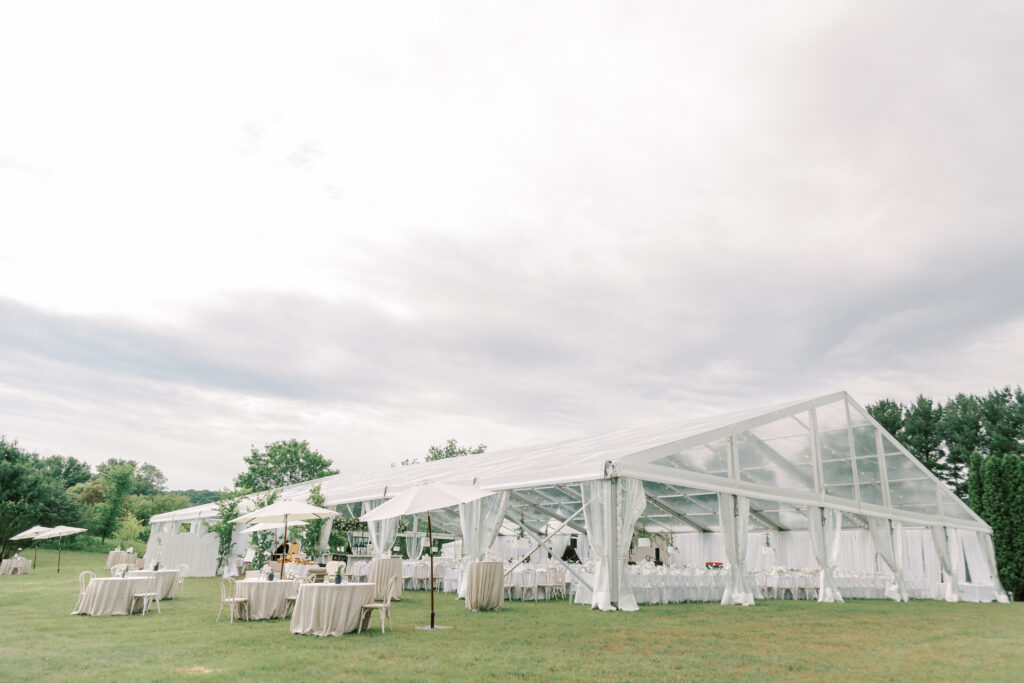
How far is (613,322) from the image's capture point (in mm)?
19125

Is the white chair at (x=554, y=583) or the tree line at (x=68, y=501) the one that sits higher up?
the tree line at (x=68, y=501)

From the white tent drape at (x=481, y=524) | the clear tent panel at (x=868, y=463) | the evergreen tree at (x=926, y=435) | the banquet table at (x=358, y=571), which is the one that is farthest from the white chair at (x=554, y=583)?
the evergreen tree at (x=926, y=435)

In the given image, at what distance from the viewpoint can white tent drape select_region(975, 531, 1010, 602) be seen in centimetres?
1938

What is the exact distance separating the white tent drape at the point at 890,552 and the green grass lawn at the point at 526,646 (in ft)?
17.0

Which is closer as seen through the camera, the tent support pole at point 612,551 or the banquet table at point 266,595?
the banquet table at point 266,595

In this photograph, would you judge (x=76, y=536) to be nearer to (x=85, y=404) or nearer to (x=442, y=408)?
(x=85, y=404)

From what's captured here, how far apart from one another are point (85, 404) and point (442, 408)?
14593 mm

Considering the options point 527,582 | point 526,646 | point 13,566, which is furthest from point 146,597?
point 13,566

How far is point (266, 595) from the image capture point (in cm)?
1050

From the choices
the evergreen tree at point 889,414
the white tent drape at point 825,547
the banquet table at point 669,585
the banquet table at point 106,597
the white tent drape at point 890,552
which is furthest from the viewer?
the evergreen tree at point 889,414

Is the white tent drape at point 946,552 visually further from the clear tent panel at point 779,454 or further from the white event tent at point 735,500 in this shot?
the clear tent panel at point 779,454

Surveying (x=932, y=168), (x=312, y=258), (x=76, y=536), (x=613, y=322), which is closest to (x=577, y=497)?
(x=613, y=322)

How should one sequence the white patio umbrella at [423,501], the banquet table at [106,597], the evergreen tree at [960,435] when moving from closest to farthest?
the white patio umbrella at [423,501]
the banquet table at [106,597]
the evergreen tree at [960,435]

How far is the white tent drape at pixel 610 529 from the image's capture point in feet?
38.1
